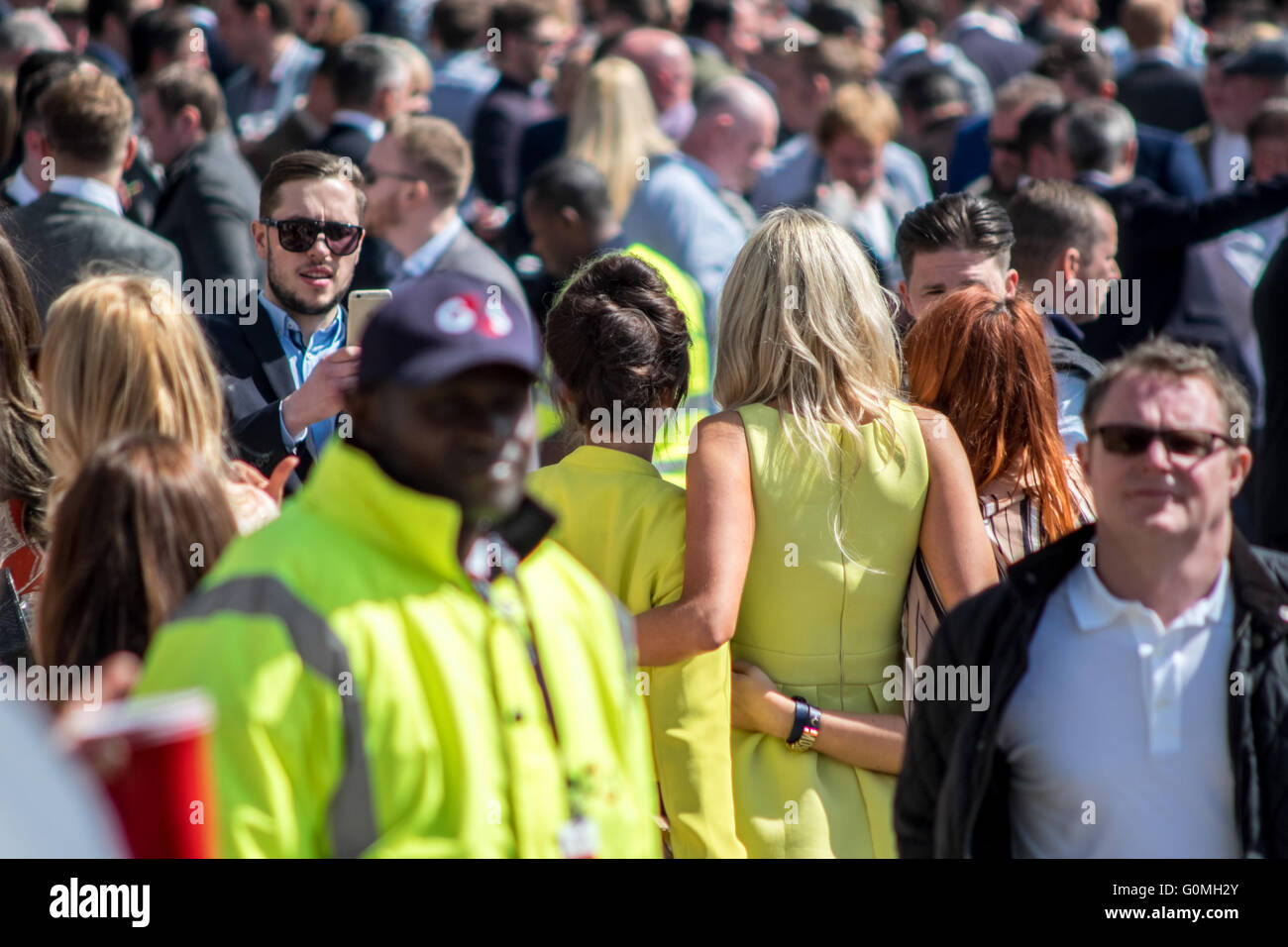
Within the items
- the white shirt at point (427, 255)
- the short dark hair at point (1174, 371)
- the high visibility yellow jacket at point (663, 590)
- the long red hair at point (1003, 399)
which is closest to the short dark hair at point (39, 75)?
the white shirt at point (427, 255)

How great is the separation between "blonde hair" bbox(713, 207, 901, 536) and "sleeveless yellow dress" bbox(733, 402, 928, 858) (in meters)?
0.03

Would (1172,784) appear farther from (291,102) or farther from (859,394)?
(291,102)

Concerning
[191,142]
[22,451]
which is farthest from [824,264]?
[191,142]

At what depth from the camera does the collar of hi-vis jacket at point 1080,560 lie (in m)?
2.39

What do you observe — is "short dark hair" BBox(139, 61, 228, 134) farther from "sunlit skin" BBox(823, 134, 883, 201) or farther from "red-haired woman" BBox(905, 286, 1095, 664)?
"red-haired woman" BBox(905, 286, 1095, 664)

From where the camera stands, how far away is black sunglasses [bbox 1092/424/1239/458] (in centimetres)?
246

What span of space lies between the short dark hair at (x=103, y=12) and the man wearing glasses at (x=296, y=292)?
6212 millimetres

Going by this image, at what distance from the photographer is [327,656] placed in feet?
5.73

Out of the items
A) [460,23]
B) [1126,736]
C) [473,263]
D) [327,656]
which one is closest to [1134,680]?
[1126,736]

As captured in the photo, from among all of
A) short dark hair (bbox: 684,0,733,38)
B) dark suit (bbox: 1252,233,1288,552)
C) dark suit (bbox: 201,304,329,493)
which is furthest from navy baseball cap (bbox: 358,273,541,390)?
short dark hair (bbox: 684,0,733,38)

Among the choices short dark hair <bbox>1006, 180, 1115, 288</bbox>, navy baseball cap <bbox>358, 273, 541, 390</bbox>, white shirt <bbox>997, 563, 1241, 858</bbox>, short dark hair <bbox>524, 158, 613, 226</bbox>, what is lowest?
white shirt <bbox>997, 563, 1241, 858</bbox>

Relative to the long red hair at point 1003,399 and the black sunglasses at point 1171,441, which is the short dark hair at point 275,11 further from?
the black sunglasses at point 1171,441

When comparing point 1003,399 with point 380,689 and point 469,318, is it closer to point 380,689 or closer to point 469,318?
point 469,318

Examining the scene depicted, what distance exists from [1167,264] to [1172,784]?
400cm
